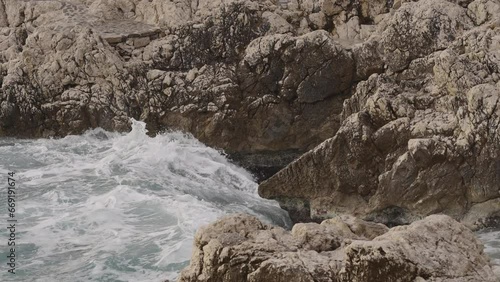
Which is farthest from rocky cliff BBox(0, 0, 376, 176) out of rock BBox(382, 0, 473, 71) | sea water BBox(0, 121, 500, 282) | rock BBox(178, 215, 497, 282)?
rock BBox(178, 215, 497, 282)

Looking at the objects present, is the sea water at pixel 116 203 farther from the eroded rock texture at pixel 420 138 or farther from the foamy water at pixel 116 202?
the eroded rock texture at pixel 420 138

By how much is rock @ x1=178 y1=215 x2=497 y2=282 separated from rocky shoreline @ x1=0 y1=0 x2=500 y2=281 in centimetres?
673

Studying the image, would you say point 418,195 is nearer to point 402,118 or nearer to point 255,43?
point 402,118

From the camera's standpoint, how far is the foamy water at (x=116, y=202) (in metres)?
13.0

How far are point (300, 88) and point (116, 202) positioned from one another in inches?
310

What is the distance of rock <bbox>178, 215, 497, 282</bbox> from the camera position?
673 centimetres

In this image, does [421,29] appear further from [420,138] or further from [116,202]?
[116,202]

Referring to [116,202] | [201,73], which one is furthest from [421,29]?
[116,202]

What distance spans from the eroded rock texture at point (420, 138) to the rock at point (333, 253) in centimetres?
831

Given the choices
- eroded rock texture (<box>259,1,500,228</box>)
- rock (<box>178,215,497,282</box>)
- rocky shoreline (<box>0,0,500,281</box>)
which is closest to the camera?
rock (<box>178,215,497,282</box>)

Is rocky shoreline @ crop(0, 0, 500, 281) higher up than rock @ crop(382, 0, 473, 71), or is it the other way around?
rock @ crop(382, 0, 473, 71)

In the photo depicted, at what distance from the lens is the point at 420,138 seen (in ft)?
54.5

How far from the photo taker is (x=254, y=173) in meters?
22.4

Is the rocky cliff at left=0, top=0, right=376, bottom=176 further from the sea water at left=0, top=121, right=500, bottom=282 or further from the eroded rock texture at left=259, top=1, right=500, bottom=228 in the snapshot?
the eroded rock texture at left=259, top=1, right=500, bottom=228
